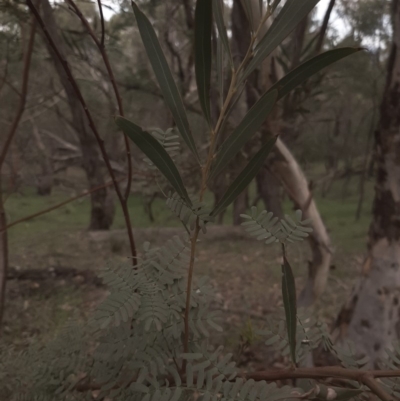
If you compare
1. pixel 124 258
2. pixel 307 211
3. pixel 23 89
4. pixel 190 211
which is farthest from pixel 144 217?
pixel 190 211

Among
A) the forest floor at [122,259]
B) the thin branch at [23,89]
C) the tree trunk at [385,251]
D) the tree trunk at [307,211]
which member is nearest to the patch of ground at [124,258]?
the forest floor at [122,259]

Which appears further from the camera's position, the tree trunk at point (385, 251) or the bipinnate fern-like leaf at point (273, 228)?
the tree trunk at point (385, 251)

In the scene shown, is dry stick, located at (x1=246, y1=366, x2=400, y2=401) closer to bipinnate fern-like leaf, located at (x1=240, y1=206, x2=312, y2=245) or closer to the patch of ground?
bipinnate fern-like leaf, located at (x1=240, y1=206, x2=312, y2=245)

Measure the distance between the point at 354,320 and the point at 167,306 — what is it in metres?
1.72

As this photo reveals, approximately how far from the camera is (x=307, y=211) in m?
2.11

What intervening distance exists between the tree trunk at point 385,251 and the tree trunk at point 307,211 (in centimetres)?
30

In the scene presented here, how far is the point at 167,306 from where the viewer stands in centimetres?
55

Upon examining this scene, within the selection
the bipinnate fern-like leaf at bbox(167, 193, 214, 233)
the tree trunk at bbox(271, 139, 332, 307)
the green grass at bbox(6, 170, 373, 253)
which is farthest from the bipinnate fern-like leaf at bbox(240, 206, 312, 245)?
the green grass at bbox(6, 170, 373, 253)

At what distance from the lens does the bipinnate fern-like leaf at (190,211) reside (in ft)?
1.59

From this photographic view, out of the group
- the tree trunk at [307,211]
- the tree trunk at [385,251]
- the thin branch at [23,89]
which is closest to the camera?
the thin branch at [23,89]

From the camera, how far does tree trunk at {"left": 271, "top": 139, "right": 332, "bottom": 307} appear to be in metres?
2.03

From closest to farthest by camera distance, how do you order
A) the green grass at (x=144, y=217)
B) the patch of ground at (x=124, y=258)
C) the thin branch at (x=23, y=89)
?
the thin branch at (x=23, y=89), the patch of ground at (x=124, y=258), the green grass at (x=144, y=217)

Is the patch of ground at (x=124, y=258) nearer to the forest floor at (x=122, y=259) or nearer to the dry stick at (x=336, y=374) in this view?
the forest floor at (x=122, y=259)

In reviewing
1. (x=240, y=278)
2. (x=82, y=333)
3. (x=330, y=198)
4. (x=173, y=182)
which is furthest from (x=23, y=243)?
(x=330, y=198)
